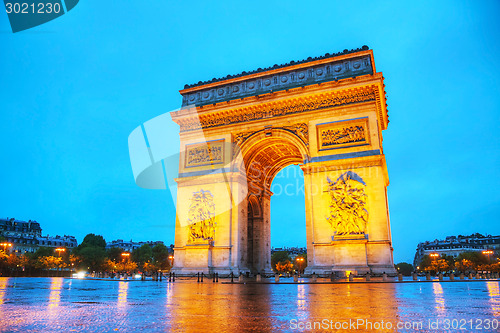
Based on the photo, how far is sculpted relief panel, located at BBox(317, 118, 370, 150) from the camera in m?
19.5

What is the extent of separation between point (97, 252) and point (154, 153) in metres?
42.2

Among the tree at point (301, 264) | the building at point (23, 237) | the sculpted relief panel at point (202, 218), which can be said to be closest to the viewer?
the sculpted relief panel at point (202, 218)

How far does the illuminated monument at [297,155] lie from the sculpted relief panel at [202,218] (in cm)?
6

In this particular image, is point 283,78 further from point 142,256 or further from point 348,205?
point 142,256

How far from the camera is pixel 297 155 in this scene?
25.9m

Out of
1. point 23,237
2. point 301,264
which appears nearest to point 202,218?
point 301,264

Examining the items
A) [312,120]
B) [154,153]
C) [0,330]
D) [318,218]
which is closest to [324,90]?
[312,120]

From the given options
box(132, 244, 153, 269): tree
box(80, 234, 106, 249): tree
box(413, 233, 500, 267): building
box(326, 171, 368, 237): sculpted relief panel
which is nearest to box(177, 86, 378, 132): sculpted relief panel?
box(326, 171, 368, 237): sculpted relief panel

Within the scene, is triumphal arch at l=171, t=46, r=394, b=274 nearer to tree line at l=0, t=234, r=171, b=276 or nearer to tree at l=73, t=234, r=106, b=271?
tree line at l=0, t=234, r=171, b=276

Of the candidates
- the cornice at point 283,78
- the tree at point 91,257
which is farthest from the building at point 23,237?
the cornice at point 283,78

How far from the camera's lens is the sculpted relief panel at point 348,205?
1811cm

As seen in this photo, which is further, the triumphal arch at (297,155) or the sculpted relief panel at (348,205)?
the triumphal arch at (297,155)

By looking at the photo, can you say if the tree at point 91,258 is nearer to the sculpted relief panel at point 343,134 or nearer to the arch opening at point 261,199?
the arch opening at point 261,199

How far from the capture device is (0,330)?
2969 millimetres
